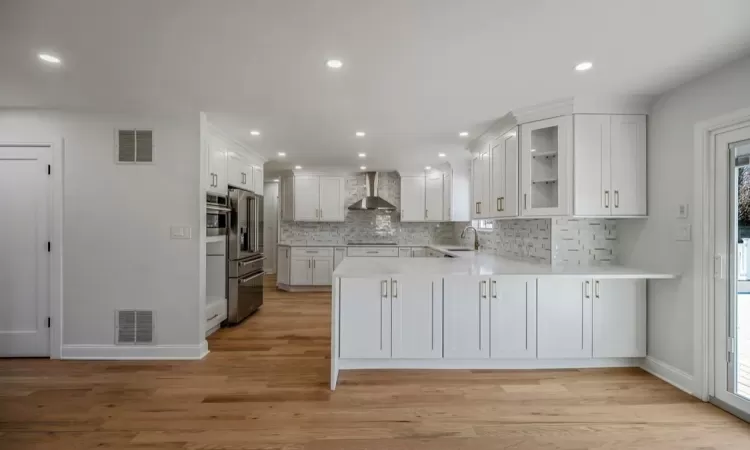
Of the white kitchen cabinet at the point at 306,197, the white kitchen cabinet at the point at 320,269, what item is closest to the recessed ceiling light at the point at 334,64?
the white kitchen cabinet at the point at 306,197

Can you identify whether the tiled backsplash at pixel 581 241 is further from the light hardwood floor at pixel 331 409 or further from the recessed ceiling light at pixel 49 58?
the recessed ceiling light at pixel 49 58

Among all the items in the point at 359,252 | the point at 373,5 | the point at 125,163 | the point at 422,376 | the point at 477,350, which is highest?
the point at 373,5

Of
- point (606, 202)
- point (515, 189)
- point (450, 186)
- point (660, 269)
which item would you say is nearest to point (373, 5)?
point (515, 189)

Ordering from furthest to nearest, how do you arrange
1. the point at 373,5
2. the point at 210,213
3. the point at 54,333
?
1. the point at 210,213
2. the point at 54,333
3. the point at 373,5

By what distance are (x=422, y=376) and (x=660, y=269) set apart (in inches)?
81.8

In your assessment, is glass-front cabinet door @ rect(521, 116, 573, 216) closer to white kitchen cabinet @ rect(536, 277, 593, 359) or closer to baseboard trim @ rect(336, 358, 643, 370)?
white kitchen cabinet @ rect(536, 277, 593, 359)

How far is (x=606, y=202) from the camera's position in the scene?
2.94 meters

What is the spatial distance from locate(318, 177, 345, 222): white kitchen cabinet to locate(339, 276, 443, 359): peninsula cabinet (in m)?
3.87

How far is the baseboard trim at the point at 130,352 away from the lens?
10.5ft

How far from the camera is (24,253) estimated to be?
10.5 feet

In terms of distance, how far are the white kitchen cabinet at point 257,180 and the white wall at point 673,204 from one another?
14.7 ft

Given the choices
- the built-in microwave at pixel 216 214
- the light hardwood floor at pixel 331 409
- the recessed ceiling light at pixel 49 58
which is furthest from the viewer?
the built-in microwave at pixel 216 214

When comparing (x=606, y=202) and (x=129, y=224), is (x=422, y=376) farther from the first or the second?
(x=129, y=224)

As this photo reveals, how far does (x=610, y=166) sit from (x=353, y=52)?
2.34 metres
